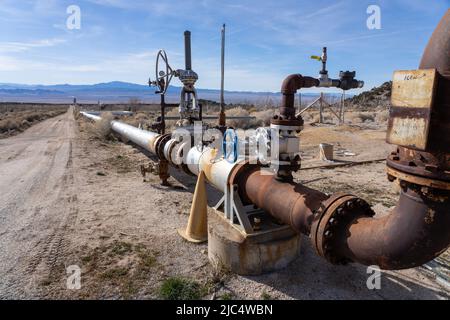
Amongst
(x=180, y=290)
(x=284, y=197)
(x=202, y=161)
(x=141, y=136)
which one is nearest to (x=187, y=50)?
(x=202, y=161)

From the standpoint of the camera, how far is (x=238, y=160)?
499 cm

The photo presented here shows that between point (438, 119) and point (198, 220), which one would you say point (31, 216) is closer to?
point (198, 220)

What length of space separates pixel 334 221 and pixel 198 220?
2947 mm

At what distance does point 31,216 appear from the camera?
6.66m

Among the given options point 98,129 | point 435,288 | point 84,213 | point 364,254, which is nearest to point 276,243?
point 364,254

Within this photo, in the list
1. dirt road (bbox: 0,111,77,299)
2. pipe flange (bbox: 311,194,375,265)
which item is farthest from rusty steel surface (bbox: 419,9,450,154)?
dirt road (bbox: 0,111,77,299)

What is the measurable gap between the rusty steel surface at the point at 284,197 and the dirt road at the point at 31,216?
2999mm

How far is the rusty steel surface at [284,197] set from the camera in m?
3.63

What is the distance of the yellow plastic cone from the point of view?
18.7 feet

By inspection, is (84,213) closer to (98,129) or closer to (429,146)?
(429,146)

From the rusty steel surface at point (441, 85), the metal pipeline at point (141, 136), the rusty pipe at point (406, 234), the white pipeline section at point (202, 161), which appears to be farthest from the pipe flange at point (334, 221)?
the metal pipeline at point (141, 136)

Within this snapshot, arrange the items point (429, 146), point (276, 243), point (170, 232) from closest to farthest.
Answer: point (429, 146) → point (276, 243) → point (170, 232)

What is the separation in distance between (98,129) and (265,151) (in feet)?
54.8

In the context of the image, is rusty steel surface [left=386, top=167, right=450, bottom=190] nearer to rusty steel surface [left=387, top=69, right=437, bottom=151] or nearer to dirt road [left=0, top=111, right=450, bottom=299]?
rusty steel surface [left=387, top=69, right=437, bottom=151]
